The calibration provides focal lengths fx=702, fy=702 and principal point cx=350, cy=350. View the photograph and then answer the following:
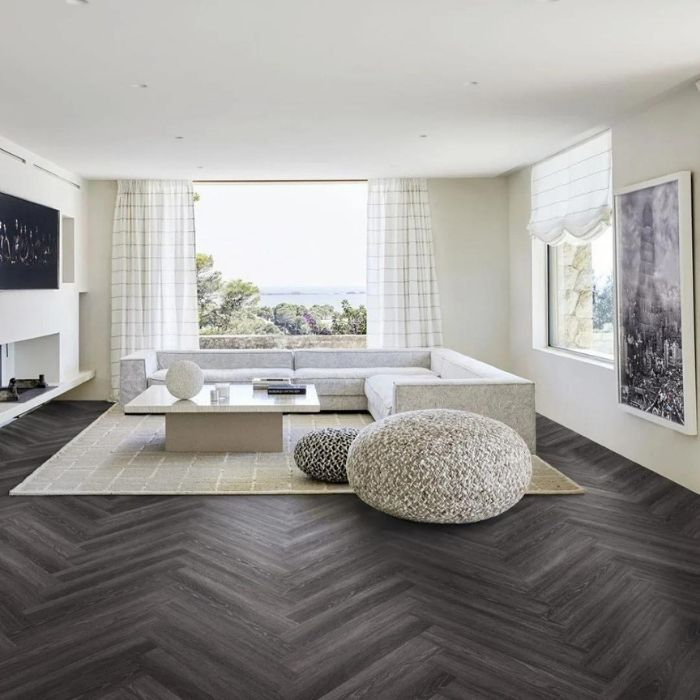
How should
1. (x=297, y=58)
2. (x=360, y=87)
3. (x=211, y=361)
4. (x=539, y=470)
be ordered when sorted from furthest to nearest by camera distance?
(x=211, y=361), (x=539, y=470), (x=360, y=87), (x=297, y=58)

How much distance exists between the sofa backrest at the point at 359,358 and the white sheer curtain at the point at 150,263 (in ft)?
4.88

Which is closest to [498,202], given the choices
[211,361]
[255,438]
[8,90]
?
[211,361]

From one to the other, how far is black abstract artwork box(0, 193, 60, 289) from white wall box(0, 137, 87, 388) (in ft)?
0.33

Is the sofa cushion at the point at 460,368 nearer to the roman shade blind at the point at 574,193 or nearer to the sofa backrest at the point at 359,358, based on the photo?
the sofa backrest at the point at 359,358

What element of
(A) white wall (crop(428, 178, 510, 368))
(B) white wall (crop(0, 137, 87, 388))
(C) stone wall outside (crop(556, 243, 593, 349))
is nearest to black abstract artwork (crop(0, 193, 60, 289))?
(B) white wall (crop(0, 137, 87, 388))

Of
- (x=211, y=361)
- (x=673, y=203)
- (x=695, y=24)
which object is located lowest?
(x=211, y=361)

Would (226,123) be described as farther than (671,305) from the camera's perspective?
Yes

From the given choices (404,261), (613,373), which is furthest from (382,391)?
(404,261)

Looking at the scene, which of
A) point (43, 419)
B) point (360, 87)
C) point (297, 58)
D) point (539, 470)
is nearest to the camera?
point (297, 58)

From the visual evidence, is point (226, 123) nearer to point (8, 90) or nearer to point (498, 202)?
point (8, 90)

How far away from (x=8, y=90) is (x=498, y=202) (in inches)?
204

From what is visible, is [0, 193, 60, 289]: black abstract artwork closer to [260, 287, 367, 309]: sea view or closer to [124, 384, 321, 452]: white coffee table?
[124, 384, 321, 452]: white coffee table

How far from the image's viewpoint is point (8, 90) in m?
4.27

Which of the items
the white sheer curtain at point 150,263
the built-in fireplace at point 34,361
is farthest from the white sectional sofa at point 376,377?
the built-in fireplace at point 34,361
